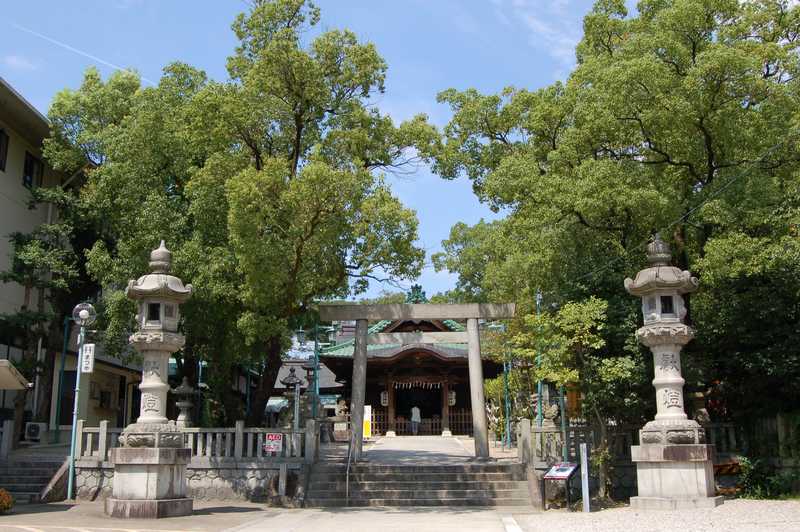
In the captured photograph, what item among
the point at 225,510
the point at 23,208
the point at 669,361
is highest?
the point at 23,208

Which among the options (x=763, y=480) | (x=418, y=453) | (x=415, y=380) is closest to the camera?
(x=763, y=480)

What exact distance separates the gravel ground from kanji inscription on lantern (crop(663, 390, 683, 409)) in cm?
185

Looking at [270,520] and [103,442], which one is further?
[103,442]

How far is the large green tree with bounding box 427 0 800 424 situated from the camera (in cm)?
1371

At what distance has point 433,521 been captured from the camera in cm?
1250

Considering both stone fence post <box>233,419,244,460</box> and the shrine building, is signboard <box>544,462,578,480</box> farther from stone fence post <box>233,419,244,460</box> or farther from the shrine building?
the shrine building

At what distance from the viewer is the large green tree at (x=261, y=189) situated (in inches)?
591

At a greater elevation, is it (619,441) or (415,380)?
(415,380)

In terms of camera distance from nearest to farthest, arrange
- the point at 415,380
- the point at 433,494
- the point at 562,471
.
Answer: the point at 562,471, the point at 433,494, the point at 415,380

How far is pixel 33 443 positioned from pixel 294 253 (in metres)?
12.7

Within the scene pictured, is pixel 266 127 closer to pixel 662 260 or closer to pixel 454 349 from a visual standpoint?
pixel 662 260

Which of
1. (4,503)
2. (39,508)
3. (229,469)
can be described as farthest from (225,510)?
(4,503)

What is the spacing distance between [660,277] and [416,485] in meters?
7.04

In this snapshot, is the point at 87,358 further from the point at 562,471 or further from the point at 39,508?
the point at 562,471
